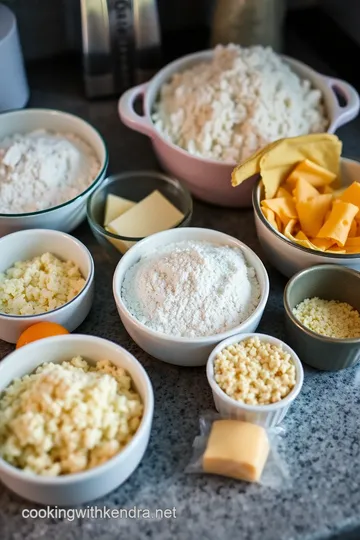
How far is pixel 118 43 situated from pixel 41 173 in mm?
327

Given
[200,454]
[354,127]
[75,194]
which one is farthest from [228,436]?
[354,127]

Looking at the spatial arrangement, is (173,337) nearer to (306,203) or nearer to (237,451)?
(237,451)

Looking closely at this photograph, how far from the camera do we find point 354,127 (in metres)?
1.23

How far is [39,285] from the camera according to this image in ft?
3.01

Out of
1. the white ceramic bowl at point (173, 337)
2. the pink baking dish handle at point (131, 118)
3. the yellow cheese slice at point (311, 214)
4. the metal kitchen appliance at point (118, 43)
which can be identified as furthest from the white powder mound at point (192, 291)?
the metal kitchen appliance at point (118, 43)

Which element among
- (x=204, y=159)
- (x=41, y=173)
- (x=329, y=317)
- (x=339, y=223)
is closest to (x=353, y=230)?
(x=339, y=223)

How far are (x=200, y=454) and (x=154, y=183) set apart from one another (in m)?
0.52

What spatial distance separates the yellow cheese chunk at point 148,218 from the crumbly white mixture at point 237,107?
0.10 m

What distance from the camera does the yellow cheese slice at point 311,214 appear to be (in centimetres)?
95

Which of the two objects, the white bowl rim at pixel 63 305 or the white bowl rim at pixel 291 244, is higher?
the white bowl rim at pixel 291 244

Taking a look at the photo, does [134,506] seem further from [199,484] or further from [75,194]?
[75,194]

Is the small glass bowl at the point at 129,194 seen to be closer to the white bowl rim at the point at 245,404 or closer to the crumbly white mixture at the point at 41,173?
the crumbly white mixture at the point at 41,173

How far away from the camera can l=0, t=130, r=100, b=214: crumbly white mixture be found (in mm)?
1008

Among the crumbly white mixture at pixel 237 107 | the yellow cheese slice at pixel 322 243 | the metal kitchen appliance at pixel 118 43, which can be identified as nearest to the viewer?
the yellow cheese slice at pixel 322 243
